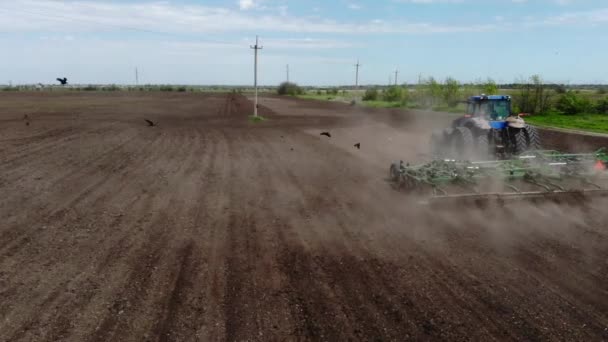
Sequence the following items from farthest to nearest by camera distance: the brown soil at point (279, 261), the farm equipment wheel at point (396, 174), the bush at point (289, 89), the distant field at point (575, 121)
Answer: the bush at point (289, 89) → the distant field at point (575, 121) → the farm equipment wheel at point (396, 174) → the brown soil at point (279, 261)

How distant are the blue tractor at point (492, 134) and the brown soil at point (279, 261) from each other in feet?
10.2

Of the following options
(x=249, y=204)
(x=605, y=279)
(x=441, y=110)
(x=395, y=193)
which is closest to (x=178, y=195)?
(x=249, y=204)

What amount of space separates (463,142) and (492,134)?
82cm

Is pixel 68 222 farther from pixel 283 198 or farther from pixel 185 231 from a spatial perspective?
pixel 283 198

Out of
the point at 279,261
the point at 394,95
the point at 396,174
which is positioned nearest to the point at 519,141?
the point at 396,174

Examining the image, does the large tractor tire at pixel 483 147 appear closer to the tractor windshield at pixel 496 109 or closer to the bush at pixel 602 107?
the tractor windshield at pixel 496 109

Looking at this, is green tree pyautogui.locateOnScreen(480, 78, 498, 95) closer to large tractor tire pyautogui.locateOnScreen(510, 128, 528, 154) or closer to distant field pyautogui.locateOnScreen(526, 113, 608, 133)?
distant field pyautogui.locateOnScreen(526, 113, 608, 133)

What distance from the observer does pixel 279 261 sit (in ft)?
20.4

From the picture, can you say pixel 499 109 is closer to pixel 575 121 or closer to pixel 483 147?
pixel 483 147

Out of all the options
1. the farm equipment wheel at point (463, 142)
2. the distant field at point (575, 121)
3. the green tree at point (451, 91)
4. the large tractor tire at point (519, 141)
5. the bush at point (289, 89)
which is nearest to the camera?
the large tractor tire at point (519, 141)

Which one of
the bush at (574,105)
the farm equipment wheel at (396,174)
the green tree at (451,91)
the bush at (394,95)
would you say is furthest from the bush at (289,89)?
the farm equipment wheel at (396,174)

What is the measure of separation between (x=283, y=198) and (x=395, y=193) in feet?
8.35

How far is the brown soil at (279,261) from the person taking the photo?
182 inches

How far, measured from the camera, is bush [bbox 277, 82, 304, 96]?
342ft
